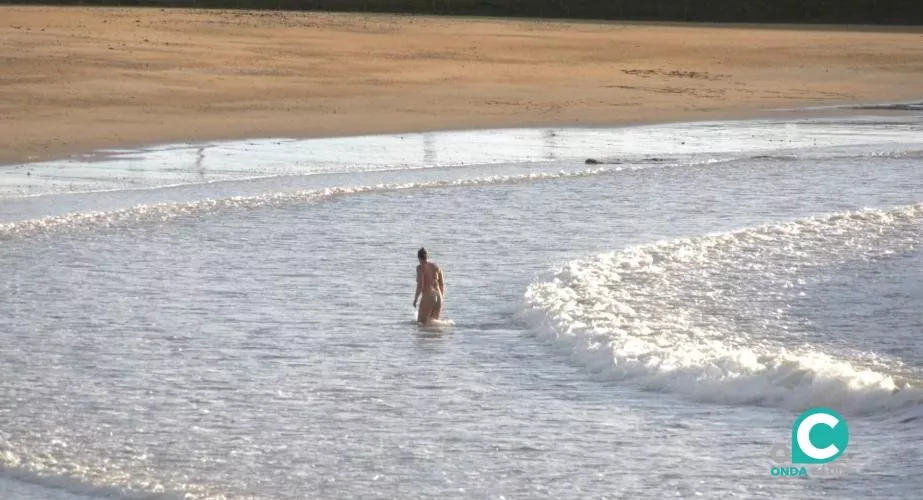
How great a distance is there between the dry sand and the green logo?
515 inches

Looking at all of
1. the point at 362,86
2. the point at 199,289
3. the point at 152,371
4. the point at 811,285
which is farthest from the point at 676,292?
the point at 362,86

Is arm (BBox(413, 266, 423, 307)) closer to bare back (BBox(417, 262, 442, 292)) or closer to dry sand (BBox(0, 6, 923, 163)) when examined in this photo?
bare back (BBox(417, 262, 442, 292))

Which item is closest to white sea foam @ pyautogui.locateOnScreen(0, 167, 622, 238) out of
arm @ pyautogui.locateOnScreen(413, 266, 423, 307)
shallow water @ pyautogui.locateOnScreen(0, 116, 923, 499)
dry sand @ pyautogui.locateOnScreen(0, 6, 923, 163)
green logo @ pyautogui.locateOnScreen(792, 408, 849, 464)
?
shallow water @ pyautogui.locateOnScreen(0, 116, 923, 499)

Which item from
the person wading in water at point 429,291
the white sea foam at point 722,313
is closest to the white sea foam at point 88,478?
the white sea foam at point 722,313

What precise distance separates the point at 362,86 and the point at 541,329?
55.3ft

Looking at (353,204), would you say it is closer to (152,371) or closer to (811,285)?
(811,285)

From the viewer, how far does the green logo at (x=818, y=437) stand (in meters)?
8.55

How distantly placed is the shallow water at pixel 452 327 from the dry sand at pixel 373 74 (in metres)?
2.80

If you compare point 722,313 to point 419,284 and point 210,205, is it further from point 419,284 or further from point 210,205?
point 210,205

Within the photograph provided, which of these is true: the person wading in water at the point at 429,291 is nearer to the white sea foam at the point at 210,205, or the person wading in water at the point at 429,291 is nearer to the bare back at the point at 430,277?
the bare back at the point at 430,277

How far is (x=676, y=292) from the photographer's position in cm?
1344

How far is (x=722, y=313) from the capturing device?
41.5 feet

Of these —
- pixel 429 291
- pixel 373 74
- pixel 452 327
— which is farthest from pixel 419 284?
pixel 373 74

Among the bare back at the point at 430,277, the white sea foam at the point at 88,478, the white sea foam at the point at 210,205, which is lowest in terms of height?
the white sea foam at the point at 88,478
